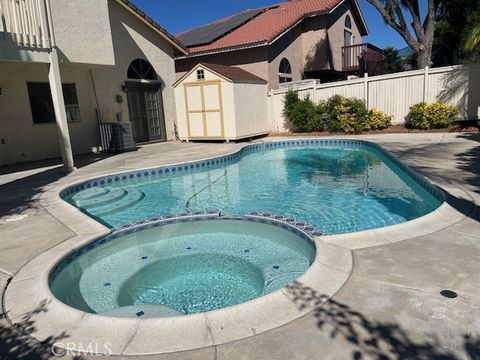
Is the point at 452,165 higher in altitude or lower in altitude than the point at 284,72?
lower

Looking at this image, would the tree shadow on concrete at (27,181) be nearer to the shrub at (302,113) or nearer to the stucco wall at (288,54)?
the shrub at (302,113)

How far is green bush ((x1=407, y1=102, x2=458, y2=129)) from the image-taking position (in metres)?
14.2

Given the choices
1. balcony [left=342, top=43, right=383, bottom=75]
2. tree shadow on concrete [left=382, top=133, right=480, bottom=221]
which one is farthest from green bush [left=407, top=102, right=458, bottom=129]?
balcony [left=342, top=43, right=383, bottom=75]

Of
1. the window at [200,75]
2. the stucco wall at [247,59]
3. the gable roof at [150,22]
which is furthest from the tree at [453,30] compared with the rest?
the gable roof at [150,22]

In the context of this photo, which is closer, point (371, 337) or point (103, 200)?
point (371, 337)

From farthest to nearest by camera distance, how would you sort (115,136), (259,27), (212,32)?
(212,32) < (259,27) < (115,136)

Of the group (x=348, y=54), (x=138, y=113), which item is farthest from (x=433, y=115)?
(x=138, y=113)

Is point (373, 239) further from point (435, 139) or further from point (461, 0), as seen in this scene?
point (461, 0)

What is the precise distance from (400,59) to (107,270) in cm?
4006

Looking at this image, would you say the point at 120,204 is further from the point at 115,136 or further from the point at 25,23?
the point at 115,136

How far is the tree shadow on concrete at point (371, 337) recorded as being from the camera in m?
2.51

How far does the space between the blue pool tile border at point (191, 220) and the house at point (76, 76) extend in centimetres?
565

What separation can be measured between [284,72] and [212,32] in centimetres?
537

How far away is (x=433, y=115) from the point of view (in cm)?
1431
